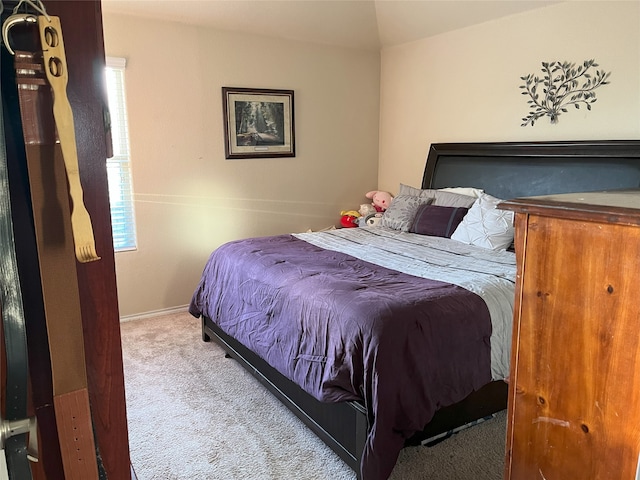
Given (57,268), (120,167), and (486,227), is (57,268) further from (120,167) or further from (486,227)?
(120,167)

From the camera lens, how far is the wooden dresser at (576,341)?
1034 mm

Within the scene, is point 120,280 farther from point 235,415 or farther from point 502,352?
point 502,352

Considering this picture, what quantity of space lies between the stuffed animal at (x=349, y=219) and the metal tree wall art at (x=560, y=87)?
1.76 metres

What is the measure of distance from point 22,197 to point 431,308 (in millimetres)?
1794

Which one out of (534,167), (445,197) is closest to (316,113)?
(445,197)

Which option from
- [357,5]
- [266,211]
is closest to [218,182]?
[266,211]

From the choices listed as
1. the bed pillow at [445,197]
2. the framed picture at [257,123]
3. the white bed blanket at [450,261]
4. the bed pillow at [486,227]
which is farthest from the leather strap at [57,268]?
the framed picture at [257,123]

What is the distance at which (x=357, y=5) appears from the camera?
4379 mm

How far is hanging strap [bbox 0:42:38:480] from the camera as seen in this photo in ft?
1.87

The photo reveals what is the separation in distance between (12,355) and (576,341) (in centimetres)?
111

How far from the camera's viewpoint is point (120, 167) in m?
3.97

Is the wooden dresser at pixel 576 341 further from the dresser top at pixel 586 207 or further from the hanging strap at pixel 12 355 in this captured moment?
the hanging strap at pixel 12 355

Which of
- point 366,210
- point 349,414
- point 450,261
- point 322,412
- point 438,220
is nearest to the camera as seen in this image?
point 349,414

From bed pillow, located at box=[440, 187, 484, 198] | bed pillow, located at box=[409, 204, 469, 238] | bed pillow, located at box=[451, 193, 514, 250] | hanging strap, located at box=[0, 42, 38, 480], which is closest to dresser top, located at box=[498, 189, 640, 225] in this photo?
hanging strap, located at box=[0, 42, 38, 480]
